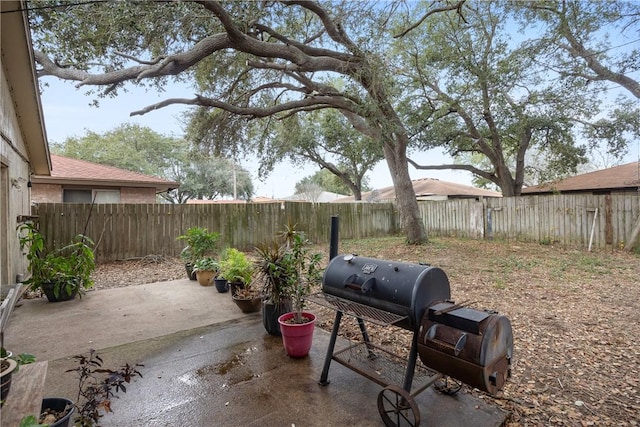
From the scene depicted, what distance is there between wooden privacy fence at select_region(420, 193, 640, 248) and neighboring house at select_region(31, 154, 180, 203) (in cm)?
1070

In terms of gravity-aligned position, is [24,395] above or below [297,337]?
above

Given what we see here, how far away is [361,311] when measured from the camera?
7.15 ft

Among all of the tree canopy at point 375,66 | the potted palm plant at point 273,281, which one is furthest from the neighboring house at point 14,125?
the potted palm plant at point 273,281

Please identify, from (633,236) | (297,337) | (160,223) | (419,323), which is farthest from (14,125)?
(633,236)

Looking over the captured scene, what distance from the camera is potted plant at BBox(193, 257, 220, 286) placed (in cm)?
541

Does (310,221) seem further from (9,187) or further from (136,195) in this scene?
(9,187)

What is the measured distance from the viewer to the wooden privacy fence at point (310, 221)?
759 cm

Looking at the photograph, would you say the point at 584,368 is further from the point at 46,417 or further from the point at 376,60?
the point at 376,60

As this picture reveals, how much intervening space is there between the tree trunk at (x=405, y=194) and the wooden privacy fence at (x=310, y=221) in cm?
263

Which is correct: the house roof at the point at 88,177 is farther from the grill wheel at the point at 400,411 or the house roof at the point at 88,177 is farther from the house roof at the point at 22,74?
the grill wheel at the point at 400,411

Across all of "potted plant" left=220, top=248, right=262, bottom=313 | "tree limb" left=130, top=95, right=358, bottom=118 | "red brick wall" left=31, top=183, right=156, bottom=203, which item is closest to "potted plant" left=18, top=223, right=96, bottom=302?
"potted plant" left=220, top=248, right=262, bottom=313

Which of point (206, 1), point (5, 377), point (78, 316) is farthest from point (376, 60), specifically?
point (5, 377)

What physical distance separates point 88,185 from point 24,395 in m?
10.4

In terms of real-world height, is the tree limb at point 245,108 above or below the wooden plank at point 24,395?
above
